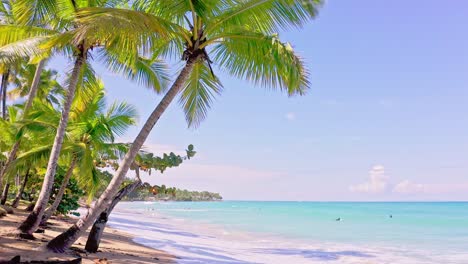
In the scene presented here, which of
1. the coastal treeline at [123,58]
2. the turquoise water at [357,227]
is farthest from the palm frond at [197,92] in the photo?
the turquoise water at [357,227]

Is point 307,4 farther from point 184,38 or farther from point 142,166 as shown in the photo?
point 142,166

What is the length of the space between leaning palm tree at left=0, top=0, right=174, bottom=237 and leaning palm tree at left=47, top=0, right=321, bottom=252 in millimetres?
507

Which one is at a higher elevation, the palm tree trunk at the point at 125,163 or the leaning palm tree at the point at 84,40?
the leaning palm tree at the point at 84,40

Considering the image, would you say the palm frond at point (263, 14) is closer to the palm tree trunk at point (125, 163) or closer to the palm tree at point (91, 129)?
the palm tree trunk at point (125, 163)

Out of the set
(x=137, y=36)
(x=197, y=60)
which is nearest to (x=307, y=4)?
(x=197, y=60)

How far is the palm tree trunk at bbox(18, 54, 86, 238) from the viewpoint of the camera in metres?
9.48

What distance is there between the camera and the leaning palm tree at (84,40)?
6.41 metres

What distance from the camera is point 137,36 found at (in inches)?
278

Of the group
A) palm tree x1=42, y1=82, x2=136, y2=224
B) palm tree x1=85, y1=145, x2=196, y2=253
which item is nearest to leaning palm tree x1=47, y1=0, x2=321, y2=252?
palm tree x1=85, y1=145, x2=196, y2=253

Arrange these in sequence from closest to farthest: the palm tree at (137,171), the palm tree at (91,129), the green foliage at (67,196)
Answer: the palm tree at (137,171) → the palm tree at (91,129) → the green foliage at (67,196)

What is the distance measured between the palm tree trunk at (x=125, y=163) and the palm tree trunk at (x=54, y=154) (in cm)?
239

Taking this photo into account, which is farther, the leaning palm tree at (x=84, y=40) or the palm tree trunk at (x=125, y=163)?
the palm tree trunk at (x=125, y=163)

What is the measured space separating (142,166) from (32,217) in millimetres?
2830

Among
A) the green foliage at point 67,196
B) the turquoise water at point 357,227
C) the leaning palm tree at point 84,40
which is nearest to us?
the leaning palm tree at point 84,40
